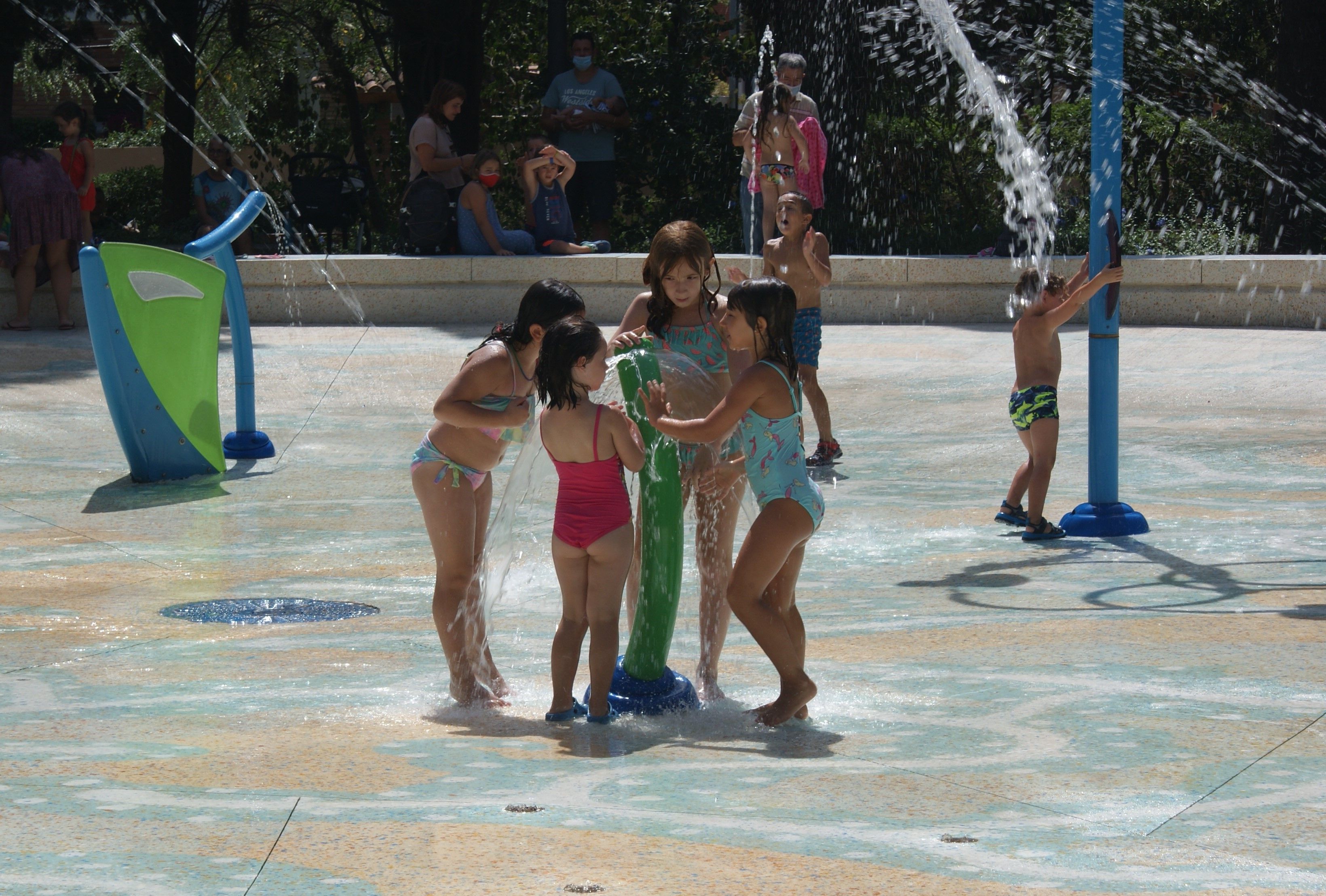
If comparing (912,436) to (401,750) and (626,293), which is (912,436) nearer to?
(626,293)

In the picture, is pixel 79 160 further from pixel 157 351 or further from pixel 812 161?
pixel 812 161

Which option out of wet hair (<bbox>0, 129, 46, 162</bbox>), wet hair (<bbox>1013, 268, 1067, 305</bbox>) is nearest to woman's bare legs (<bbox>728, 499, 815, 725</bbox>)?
wet hair (<bbox>1013, 268, 1067, 305</bbox>)

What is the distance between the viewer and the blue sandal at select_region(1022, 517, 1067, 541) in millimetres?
7727

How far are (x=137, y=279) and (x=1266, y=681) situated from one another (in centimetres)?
669

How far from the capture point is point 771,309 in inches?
191

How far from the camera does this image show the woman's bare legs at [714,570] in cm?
522

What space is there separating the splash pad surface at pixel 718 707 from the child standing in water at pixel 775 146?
3047 mm

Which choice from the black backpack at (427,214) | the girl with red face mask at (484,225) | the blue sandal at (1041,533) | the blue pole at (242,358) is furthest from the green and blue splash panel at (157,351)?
the black backpack at (427,214)

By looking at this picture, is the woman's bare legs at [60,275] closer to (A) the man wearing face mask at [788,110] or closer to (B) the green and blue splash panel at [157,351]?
(B) the green and blue splash panel at [157,351]

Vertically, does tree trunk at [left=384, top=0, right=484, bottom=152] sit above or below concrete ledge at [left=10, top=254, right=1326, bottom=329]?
above

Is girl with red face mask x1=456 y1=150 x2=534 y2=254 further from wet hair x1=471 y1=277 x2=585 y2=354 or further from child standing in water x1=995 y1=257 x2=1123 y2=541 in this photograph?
wet hair x1=471 y1=277 x2=585 y2=354

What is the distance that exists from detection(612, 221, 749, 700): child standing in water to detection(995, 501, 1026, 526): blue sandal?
3.14 m

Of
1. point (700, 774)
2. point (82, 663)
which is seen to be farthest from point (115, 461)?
point (700, 774)

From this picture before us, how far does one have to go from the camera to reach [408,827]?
381cm
